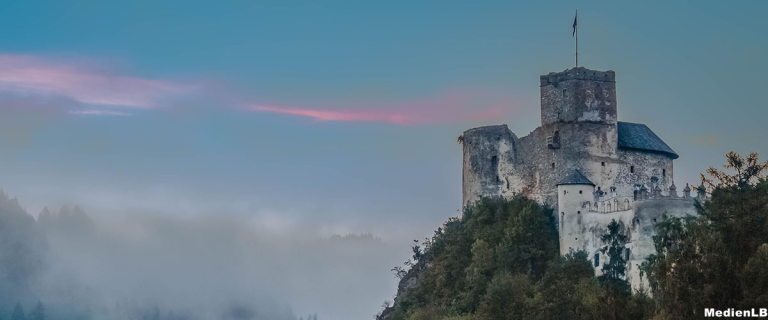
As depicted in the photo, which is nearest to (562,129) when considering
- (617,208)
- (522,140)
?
(522,140)

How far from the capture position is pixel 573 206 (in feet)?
235

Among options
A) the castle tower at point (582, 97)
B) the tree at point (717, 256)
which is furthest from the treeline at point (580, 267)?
the castle tower at point (582, 97)

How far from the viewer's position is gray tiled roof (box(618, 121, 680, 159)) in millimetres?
76562

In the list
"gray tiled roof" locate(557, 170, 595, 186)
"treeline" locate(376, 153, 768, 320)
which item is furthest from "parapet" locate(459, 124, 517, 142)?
"gray tiled roof" locate(557, 170, 595, 186)

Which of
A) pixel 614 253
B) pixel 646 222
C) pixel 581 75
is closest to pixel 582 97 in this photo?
pixel 581 75

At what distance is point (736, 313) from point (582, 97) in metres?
26.0

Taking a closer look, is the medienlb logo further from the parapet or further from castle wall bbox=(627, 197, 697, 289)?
the parapet

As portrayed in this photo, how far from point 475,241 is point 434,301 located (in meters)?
5.00

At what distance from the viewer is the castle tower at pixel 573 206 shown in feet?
233

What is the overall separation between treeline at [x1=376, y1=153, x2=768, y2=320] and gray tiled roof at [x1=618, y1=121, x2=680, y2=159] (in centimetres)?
672

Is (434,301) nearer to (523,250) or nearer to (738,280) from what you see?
(523,250)

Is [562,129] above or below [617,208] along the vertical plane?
above

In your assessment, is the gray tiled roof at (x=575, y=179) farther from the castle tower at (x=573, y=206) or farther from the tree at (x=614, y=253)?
the tree at (x=614, y=253)

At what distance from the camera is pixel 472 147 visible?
3327 inches
